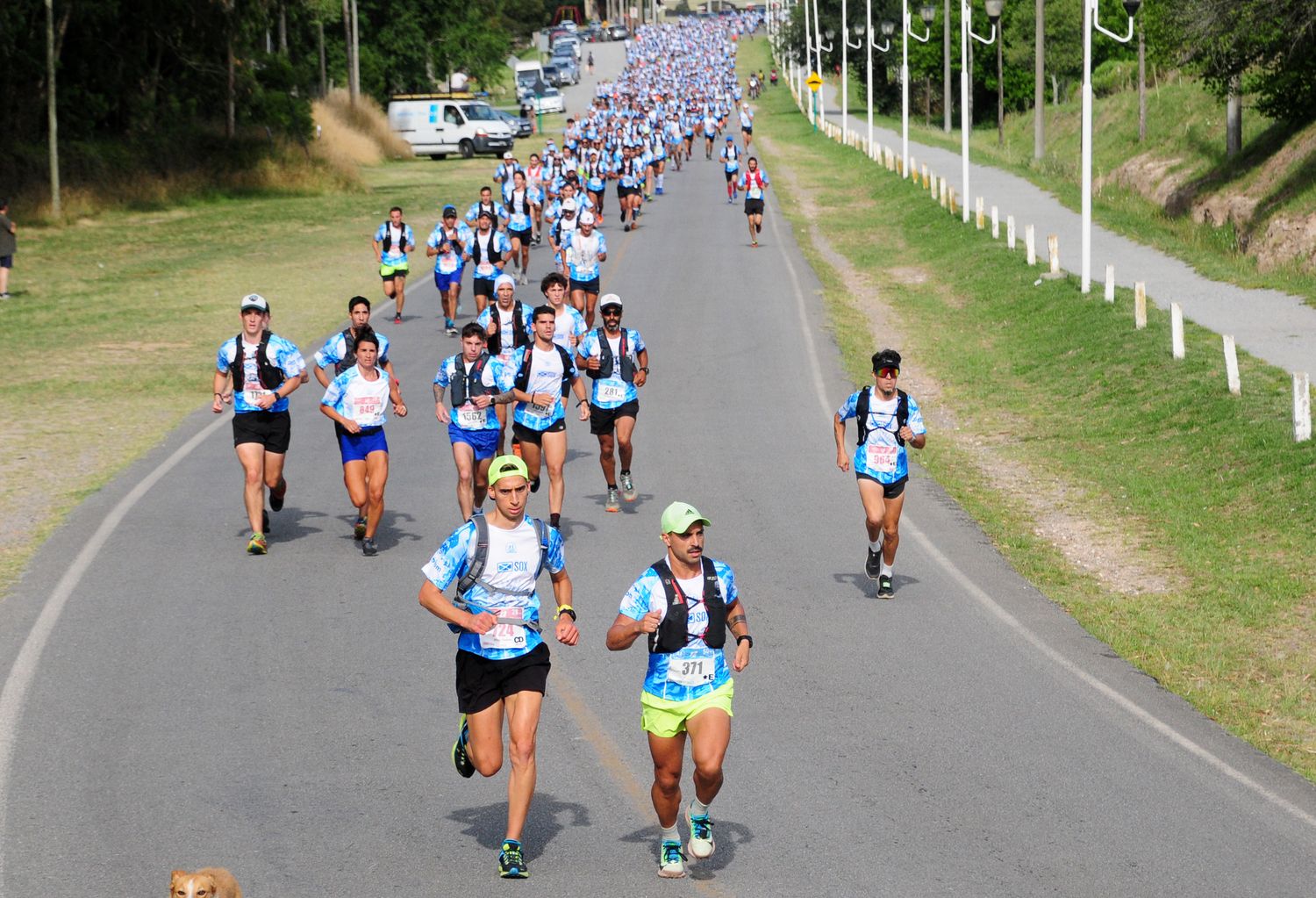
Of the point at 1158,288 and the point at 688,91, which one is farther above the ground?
the point at 688,91

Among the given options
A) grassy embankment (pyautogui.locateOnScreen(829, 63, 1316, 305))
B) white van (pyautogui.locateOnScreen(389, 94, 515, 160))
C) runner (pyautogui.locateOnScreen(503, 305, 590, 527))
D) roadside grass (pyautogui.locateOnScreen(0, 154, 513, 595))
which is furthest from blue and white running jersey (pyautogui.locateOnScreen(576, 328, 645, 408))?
white van (pyautogui.locateOnScreen(389, 94, 515, 160))

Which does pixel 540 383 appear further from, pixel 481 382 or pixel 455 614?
pixel 455 614

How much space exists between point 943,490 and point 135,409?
32.6ft

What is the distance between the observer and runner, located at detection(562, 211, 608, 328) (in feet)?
74.1

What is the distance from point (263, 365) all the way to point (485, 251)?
1068 cm

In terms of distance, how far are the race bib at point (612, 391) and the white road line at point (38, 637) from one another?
14.4ft

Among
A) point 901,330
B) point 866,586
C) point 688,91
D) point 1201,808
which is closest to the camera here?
point 1201,808

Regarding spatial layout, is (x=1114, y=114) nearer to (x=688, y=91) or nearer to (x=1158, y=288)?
(x=1158, y=288)

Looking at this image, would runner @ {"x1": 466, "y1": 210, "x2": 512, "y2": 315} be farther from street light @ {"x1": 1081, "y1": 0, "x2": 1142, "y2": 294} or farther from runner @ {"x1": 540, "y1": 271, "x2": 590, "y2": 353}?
street light @ {"x1": 1081, "y1": 0, "x2": 1142, "y2": 294}

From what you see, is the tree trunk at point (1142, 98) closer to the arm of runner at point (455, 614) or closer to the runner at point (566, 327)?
the runner at point (566, 327)

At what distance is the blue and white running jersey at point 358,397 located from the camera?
1356 centimetres

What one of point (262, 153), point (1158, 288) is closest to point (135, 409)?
point (1158, 288)

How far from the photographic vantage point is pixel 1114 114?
5650 cm

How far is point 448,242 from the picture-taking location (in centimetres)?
2516
